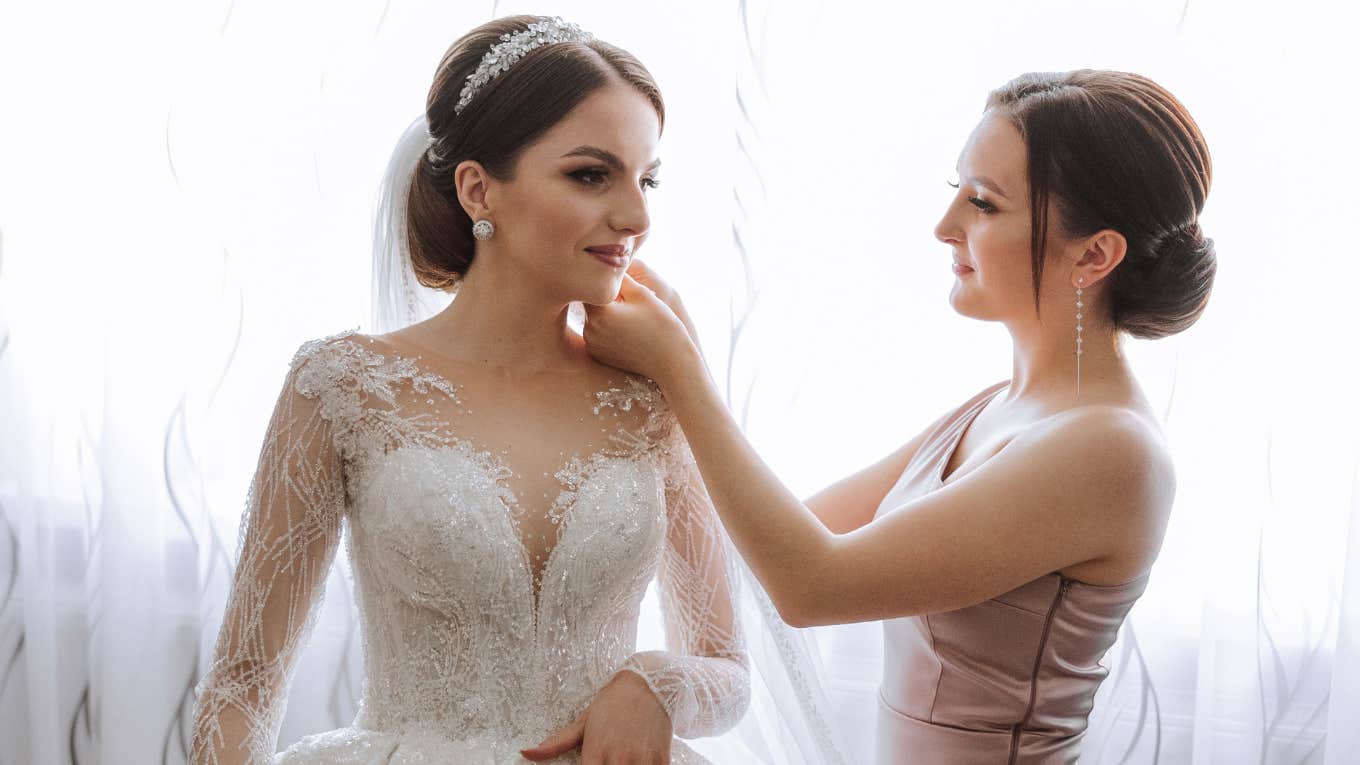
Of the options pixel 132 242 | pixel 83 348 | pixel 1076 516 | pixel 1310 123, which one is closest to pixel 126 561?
pixel 83 348

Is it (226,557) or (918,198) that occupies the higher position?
(918,198)

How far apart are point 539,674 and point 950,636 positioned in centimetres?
52

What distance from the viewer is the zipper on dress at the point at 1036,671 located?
1507 mm

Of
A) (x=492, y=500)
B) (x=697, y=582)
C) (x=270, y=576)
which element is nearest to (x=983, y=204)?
(x=697, y=582)

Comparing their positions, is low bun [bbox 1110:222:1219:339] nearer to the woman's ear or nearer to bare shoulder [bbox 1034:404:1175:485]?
the woman's ear

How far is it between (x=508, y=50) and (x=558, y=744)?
0.76 meters

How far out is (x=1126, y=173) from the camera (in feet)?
4.65

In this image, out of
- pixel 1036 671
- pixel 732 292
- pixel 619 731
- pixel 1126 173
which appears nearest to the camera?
pixel 619 731

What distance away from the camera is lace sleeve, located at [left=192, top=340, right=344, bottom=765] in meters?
1.35

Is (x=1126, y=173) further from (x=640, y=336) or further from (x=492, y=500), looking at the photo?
(x=492, y=500)

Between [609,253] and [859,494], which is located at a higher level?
[609,253]

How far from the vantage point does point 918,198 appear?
2078 millimetres

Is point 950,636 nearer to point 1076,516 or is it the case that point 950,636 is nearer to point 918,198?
point 1076,516

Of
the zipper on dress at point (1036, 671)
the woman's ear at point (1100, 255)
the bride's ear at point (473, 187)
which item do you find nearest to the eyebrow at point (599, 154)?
the bride's ear at point (473, 187)
